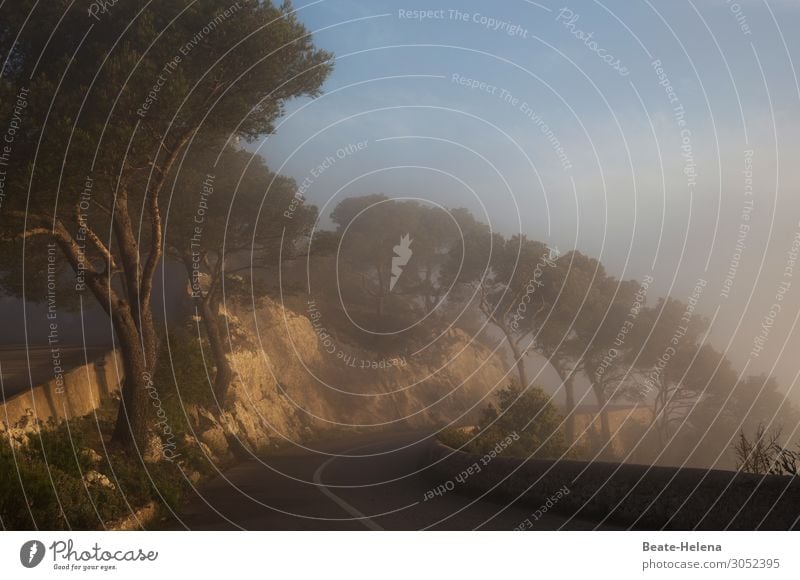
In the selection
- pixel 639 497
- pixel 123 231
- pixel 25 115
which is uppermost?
pixel 25 115

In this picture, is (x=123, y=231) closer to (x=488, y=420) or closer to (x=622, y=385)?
(x=488, y=420)

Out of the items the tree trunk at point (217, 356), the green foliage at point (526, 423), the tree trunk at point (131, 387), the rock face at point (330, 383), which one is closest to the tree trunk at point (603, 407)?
the rock face at point (330, 383)

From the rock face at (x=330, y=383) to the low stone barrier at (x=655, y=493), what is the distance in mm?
17746

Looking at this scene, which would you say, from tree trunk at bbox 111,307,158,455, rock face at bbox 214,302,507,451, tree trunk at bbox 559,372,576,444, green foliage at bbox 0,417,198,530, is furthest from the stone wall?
tree trunk at bbox 559,372,576,444

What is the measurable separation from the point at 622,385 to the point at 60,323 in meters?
45.7

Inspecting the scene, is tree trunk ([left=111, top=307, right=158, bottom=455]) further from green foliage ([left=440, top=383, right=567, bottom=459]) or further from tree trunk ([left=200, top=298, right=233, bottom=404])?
tree trunk ([left=200, top=298, right=233, bottom=404])

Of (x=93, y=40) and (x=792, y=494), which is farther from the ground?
(x=93, y=40)

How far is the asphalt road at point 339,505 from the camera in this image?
13820 millimetres

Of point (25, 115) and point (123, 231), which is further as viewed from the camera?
point (123, 231)

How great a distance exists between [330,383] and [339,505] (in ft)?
161

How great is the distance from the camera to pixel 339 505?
16.6 meters

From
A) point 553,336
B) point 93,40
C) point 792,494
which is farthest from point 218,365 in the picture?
point 792,494

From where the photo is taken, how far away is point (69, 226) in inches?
975

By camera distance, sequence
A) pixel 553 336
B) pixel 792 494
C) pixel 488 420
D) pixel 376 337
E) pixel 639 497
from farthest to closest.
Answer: pixel 376 337 < pixel 553 336 < pixel 488 420 < pixel 639 497 < pixel 792 494
